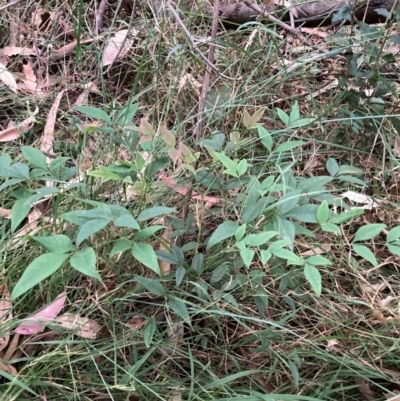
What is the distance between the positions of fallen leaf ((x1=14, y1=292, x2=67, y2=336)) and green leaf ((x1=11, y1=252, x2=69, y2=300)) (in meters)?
0.28

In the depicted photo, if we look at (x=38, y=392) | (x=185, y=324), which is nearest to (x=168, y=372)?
(x=185, y=324)

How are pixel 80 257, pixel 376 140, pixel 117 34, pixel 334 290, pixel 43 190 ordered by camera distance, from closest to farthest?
1. pixel 80 257
2. pixel 43 190
3. pixel 334 290
4. pixel 376 140
5. pixel 117 34

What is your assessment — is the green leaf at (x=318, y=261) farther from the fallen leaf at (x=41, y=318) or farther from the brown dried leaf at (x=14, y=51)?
the brown dried leaf at (x=14, y=51)

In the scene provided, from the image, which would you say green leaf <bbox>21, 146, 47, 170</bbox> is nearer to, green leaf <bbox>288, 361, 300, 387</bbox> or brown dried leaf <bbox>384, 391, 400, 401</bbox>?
green leaf <bbox>288, 361, 300, 387</bbox>

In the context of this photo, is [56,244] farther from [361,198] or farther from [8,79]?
[8,79]

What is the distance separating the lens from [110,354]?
2.75 feet

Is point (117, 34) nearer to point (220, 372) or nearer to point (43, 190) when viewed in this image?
point (43, 190)

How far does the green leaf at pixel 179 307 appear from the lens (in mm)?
776

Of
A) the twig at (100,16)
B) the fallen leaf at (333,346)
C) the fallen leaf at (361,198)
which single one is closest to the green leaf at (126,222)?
the fallen leaf at (333,346)

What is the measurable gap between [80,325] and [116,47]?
0.91m

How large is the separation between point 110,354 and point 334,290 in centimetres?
47

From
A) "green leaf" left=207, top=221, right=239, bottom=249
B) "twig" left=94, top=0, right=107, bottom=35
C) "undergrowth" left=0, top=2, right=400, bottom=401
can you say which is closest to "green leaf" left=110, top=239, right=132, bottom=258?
"undergrowth" left=0, top=2, right=400, bottom=401

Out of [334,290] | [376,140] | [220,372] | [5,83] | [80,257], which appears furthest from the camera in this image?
[5,83]

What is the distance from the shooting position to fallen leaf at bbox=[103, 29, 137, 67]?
4.65 ft
